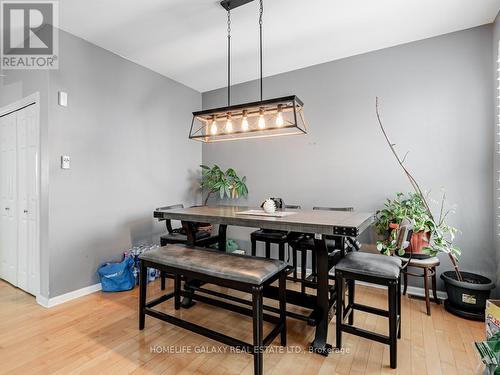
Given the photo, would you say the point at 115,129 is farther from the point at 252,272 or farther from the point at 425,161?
the point at 425,161

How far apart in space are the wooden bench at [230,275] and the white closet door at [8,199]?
2237 millimetres

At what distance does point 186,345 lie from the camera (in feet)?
6.49

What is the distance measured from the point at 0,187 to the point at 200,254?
10.4 ft

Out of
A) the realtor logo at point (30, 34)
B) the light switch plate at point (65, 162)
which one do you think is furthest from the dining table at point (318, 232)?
the realtor logo at point (30, 34)

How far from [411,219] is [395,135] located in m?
1.05

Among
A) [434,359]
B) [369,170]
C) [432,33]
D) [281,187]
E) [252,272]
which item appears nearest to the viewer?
[252,272]

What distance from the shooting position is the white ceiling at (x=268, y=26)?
2352 millimetres

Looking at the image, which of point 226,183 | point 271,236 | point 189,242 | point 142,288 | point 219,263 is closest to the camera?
point 219,263

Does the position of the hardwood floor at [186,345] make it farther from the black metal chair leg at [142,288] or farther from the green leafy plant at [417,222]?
the green leafy plant at [417,222]

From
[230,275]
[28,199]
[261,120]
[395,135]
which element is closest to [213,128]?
[261,120]

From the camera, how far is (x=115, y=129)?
3230 millimetres

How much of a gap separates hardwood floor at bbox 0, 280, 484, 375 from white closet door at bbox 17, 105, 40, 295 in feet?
1.29

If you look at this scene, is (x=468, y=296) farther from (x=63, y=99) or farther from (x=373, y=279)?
(x=63, y=99)

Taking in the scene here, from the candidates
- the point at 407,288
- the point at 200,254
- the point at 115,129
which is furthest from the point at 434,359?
the point at 115,129
